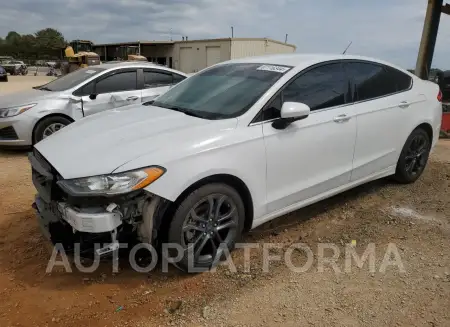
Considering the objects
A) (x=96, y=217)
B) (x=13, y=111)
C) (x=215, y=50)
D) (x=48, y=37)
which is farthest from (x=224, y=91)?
(x=48, y=37)

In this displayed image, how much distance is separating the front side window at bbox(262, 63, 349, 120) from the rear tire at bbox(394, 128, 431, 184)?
1269mm

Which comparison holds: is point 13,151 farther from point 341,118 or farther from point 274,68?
point 341,118

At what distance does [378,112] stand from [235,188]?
1.96 m

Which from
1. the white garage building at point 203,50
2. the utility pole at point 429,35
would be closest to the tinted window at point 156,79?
the utility pole at point 429,35

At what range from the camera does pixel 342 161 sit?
12.4 ft

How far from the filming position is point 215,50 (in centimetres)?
3073

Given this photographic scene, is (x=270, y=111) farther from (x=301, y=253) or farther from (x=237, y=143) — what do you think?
(x=301, y=253)

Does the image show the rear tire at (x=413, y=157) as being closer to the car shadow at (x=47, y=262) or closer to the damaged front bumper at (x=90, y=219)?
the car shadow at (x=47, y=262)

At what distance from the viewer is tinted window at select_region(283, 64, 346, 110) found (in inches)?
136

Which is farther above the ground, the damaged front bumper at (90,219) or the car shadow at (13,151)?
the damaged front bumper at (90,219)

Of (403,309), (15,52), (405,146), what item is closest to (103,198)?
(403,309)

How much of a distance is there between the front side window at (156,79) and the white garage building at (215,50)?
22.2 meters

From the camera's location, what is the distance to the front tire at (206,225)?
2.77 metres

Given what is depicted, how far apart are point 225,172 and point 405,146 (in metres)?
2.66
